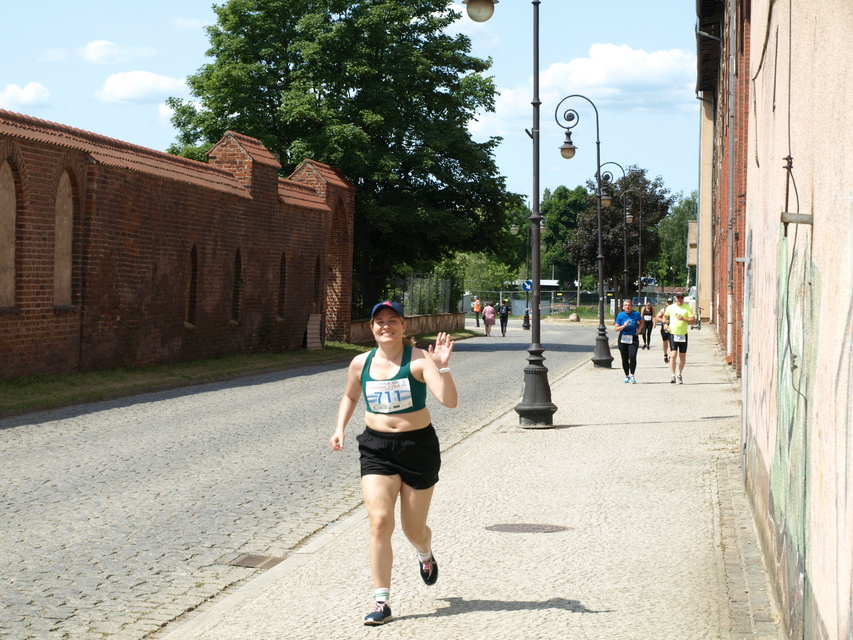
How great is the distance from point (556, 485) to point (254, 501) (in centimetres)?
277

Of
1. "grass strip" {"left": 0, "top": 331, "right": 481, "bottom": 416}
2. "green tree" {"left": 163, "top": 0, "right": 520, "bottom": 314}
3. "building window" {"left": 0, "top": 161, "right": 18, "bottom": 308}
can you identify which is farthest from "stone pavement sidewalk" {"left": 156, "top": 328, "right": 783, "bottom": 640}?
"green tree" {"left": 163, "top": 0, "right": 520, "bottom": 314}

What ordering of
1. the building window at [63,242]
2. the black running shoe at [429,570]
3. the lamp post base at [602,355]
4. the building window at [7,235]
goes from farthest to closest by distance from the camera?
the lamp post base at [602,355]
the building window at [63,242]
the building window at [7,235]
the black running shoe at [429,570]

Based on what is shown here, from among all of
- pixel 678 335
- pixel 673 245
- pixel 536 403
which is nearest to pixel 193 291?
pixel 678 335

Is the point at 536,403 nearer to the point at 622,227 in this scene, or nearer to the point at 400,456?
the point at 400,456

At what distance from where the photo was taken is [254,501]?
955 centimetres

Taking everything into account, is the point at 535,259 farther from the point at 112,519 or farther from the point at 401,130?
the point at 401,130

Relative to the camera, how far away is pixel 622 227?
8375cm

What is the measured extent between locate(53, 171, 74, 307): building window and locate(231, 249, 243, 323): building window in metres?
8.14

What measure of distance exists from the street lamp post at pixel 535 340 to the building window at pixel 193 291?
12.9m

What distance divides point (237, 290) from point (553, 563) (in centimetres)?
2390

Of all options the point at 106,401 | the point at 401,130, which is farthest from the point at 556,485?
the point at 401,130

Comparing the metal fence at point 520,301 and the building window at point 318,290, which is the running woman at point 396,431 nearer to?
the building window at point 318,290

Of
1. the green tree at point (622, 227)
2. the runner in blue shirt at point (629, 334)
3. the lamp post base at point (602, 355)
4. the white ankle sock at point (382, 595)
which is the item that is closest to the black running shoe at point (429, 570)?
the white ankle sock at point (382, 595)

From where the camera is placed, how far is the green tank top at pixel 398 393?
6.03 m
